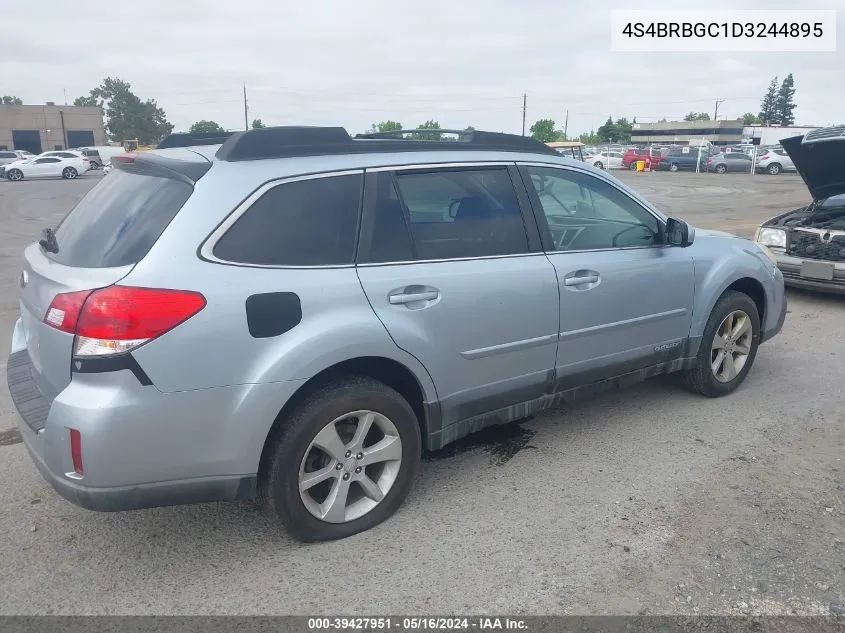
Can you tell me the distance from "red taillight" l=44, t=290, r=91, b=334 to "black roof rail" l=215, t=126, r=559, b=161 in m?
0.82

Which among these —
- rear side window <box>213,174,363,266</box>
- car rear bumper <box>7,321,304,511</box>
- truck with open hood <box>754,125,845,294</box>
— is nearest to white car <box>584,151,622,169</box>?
truck with open hood <box>754,125,845,294</box>

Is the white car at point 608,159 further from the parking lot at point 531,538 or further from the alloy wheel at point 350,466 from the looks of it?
the alloy wheel at point 350,466

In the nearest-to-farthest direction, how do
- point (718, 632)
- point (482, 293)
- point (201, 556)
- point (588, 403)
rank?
point (718, 632)
point (201, 556)
point (482, 293)
point (588, 403)

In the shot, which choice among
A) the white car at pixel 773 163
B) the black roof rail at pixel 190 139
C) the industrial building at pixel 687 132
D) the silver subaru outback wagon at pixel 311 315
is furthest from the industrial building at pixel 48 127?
the silver subaru outback wagon at pixel 311 315

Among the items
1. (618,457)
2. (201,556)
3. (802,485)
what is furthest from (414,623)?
(802,485)

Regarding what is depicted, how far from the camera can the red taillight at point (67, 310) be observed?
258cm

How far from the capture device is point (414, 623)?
259 centimetres

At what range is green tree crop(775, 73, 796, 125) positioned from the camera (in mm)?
124562

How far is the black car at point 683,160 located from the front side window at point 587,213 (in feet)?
122

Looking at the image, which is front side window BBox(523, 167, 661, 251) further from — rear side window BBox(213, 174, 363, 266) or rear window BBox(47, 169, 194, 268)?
rear window BBox(47, 169, 194, 268)

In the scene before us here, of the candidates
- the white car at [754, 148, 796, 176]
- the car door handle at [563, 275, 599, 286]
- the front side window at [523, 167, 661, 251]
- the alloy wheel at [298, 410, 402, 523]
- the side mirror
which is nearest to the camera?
the alloy wheel at [298, 410, 402, 523]

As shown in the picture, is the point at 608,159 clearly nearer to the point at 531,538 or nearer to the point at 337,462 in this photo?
the point at 531,538

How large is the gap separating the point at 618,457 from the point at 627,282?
985 millimetres

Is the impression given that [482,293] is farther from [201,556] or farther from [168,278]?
[201,556]
